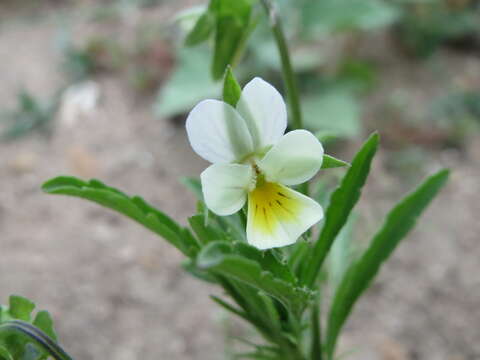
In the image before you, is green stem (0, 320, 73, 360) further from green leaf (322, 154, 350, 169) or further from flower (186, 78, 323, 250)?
green leaf (322, 154, 350, 169)

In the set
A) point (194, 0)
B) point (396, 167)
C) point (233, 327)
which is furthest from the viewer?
point (194, 0)

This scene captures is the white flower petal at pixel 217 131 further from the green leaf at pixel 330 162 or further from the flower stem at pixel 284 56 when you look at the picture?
the flower stem at pixel 284 56

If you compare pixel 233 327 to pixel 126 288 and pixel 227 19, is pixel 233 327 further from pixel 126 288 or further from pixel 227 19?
pixel 227 19

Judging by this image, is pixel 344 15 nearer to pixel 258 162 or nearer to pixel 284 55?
pixel 284 55

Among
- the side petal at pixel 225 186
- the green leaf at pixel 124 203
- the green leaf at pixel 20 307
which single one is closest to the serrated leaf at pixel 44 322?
the green leaf at pixel 20 307

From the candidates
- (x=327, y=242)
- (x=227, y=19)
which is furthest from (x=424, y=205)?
(x=227, y=19)

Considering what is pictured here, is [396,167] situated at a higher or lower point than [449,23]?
lower
